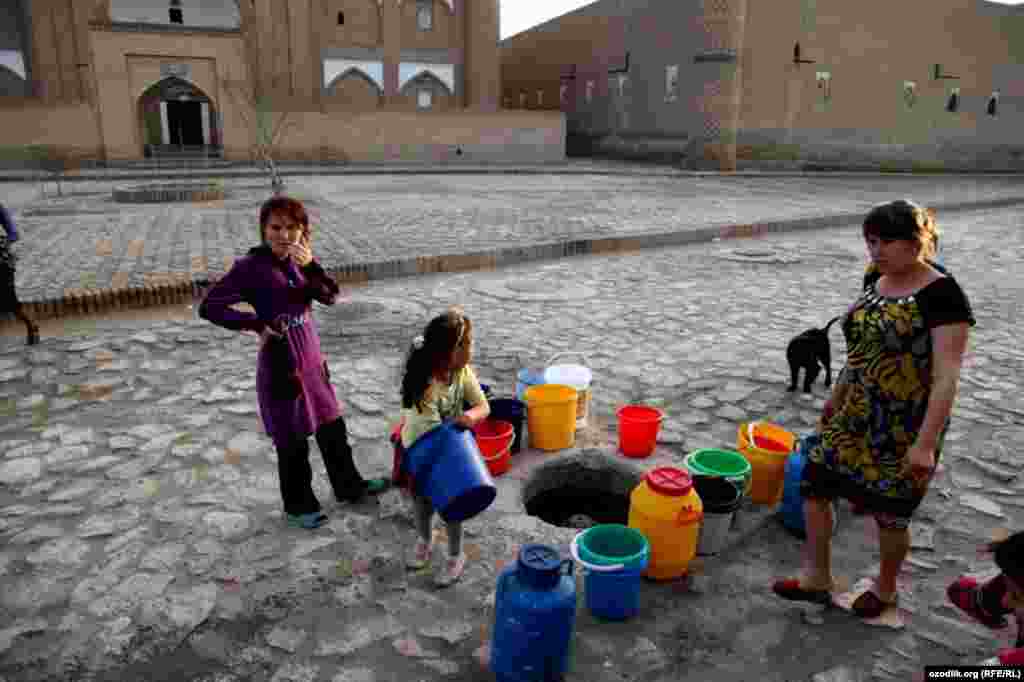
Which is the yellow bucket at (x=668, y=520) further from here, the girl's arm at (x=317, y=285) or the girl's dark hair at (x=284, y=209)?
the girl's dark hair at (x=284, y=209)

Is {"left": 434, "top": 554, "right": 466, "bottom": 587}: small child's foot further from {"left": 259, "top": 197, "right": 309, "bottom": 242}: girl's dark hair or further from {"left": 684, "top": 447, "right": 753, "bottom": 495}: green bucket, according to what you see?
{"left": 259, "top": 197, "right": 309, "bottom": 242}: girl's dark hair

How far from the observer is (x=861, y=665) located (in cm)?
246

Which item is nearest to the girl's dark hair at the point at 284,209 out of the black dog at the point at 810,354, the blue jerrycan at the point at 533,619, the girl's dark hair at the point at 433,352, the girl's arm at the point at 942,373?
the girl's dark hair at the point at 433,352

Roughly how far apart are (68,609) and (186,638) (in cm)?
52

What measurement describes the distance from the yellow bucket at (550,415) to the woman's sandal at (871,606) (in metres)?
1.64

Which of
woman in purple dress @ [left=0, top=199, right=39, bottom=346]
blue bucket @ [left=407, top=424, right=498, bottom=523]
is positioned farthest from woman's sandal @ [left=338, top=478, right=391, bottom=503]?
woman in purple dress @ [left=0, top=199, right=39, bottom=346]

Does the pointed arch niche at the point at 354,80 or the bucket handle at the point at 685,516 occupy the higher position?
the pointed arch niche at the point at 354,80

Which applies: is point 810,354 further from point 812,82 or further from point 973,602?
point 812,82

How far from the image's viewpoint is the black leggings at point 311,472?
3162 mm

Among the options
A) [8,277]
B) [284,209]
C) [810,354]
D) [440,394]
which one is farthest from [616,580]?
[8,277]

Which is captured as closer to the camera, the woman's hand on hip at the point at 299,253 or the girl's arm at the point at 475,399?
the girl's arm at the point at 475,399

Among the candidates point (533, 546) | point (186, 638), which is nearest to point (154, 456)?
point (186, 638)

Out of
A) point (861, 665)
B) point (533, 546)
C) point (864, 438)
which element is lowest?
point (861, 665)

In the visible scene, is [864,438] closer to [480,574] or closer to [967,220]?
[480,574]
